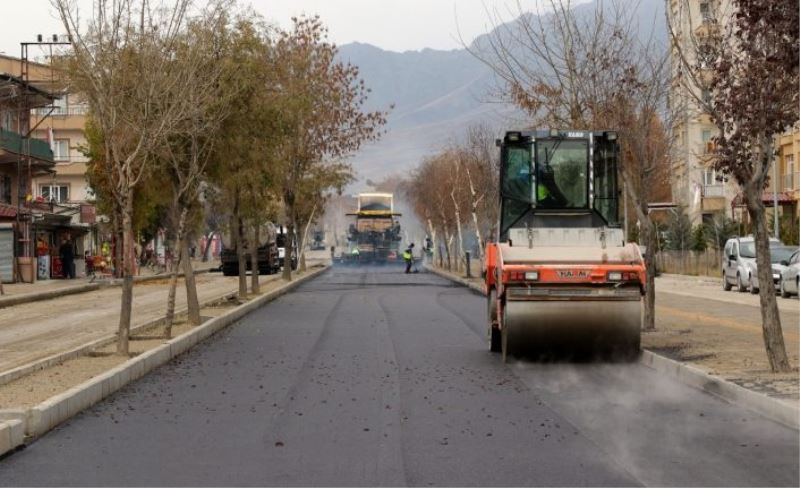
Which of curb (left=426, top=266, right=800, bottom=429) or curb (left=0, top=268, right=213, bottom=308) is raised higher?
curb (left=0, top=268, right=213, bottom=308)

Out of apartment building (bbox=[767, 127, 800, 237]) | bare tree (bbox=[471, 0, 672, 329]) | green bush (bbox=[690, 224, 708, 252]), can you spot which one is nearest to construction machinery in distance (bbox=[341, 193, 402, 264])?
green bush (bbox=[690, 224, 708, 252])

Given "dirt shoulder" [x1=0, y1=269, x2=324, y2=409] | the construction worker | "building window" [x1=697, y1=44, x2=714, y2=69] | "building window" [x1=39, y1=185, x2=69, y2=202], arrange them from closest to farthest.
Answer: "dirt shoulder" [x1=0, y1=269, x2=324, y2=409] < "building window" [x1=697, y1=44, x2=714, y2=69] < the construction worker < "building window" [x1=39, y1=185, x2=69, y2=202]

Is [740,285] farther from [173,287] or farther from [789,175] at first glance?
[789,175]

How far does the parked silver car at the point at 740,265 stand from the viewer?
36844 millimetres

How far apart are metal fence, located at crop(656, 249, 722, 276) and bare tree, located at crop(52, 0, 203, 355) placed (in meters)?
38.2

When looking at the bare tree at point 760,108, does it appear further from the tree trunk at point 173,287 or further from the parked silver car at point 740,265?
the parked silver car at point 740,265

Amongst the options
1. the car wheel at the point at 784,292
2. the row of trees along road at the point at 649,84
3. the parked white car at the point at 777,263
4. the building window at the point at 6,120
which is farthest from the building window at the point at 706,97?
the building window at the point at 6,120

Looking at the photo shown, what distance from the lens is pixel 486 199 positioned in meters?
53.4

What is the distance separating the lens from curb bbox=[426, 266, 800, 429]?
10523 mm

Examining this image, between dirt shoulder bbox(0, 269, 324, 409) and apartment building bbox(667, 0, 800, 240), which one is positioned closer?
dirt shoulder bbox(0, 269, 324, 409)

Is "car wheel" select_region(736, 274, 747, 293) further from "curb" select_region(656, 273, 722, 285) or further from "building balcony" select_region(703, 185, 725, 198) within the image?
"building balcony" select_region(703, 185, 725, 198)

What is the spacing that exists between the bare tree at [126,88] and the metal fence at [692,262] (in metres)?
38.2

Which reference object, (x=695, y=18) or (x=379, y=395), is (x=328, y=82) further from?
(x=379, y=395)

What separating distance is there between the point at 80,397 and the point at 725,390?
21.7 feet
